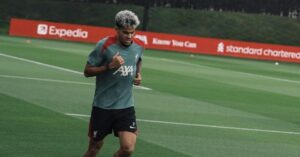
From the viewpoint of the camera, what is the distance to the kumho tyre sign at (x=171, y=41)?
5456 centimetres

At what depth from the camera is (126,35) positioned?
10531 millimetres

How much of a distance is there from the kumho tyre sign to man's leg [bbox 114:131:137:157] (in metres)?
43.2

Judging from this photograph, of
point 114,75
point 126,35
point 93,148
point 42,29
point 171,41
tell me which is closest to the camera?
point 126,35

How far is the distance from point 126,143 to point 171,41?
4402cm

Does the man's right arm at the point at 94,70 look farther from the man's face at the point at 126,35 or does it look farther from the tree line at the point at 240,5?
the tree line at the point at 240,5

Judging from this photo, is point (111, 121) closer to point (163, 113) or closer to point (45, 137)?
point (45, 137)

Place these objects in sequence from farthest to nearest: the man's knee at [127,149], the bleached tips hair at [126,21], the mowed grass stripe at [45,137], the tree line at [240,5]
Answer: the tree line at [240,5] → the mowed grass stripe at [45,137] → the man's knee at [127,149] → the bleached tips hair at [126,21]

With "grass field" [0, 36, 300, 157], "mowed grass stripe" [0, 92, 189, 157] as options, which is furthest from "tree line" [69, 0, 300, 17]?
"mowed grass stripe" [0, 92, 189, 157]

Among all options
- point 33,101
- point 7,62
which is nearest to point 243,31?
point 7,62

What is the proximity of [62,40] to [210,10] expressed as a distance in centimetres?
1669

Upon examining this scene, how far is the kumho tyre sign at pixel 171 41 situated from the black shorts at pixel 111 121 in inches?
1695

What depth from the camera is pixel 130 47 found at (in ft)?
35.5

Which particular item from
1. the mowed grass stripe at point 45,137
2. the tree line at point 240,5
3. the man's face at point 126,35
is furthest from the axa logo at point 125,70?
the tree line at point 240,5

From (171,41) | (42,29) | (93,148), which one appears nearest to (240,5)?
(171,41)
